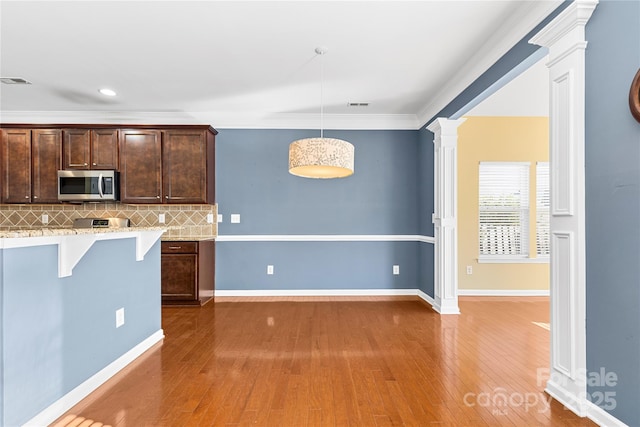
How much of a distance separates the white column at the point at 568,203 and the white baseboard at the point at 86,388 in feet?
9.46

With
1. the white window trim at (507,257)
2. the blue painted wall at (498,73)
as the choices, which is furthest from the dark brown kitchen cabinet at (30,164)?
the white window trim at (507,257)

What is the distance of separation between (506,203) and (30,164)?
259 inches

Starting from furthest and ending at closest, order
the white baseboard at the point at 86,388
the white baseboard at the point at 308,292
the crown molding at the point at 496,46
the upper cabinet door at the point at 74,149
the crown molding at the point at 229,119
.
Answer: the white baseboard at the point at 308,292 → the crown molding at the point at 229,119 → the upper cabinet door at the point at 74,149 → the crown molding at the point at 496,46 → the white baseboard at the point at 86,388

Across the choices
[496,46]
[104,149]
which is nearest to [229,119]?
[104,149]

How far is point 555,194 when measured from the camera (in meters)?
2.09

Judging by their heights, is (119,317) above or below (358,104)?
below

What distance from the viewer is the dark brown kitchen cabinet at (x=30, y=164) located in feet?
14.8

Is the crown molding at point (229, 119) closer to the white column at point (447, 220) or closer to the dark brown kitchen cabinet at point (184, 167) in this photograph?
the dark brown kitchen cabinet at point (184, 167)

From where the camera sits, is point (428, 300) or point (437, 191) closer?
point (437, 191)

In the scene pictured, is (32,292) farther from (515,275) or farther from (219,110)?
(515,275)

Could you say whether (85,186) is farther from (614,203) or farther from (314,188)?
(614,203)

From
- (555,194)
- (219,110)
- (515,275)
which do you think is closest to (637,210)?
(555,194)

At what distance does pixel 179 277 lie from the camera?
4.31 metres

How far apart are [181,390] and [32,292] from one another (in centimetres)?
104
